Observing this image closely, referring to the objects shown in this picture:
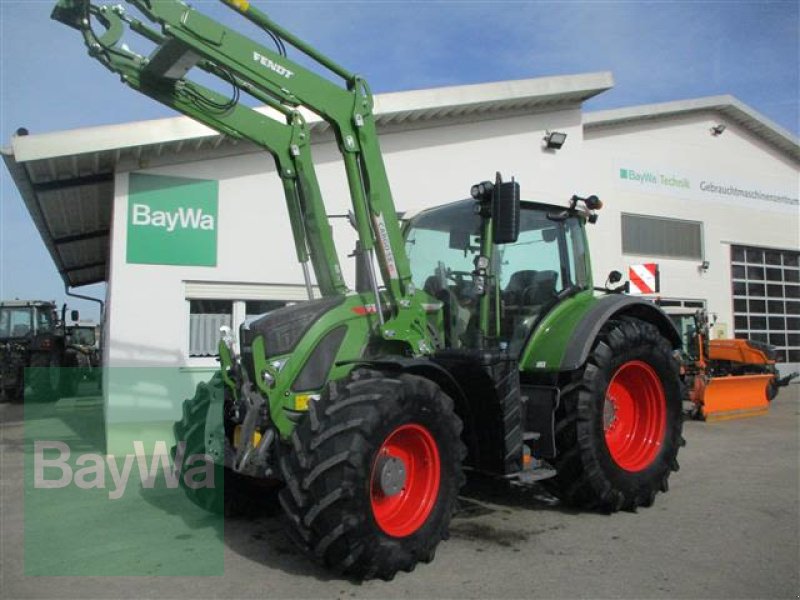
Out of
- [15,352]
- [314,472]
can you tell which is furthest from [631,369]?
[15,352]

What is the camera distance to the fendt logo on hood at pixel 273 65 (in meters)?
4.62

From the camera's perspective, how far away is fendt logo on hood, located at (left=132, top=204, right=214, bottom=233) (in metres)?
8.60

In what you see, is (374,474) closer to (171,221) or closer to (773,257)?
(171,221)

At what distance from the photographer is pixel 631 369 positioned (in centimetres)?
612

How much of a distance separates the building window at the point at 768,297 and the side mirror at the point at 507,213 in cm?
1356

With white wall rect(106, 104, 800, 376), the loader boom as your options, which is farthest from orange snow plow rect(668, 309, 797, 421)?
the loader boom

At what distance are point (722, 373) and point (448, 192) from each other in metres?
6.46

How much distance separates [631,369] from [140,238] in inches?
236

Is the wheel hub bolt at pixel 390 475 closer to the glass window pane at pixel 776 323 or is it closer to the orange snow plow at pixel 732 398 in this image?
the orange snow plow at pixel 732 398

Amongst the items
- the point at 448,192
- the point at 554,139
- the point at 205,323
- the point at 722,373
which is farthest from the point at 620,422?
the point at 722,373

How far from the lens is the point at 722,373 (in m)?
13.0

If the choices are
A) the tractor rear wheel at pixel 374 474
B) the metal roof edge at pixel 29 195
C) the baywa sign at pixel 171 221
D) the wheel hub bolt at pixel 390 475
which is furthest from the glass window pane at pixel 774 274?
the metal roof edge at pixel 29 195

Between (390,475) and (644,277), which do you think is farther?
(644,277)

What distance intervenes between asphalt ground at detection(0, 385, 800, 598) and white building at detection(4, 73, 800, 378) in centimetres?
321
